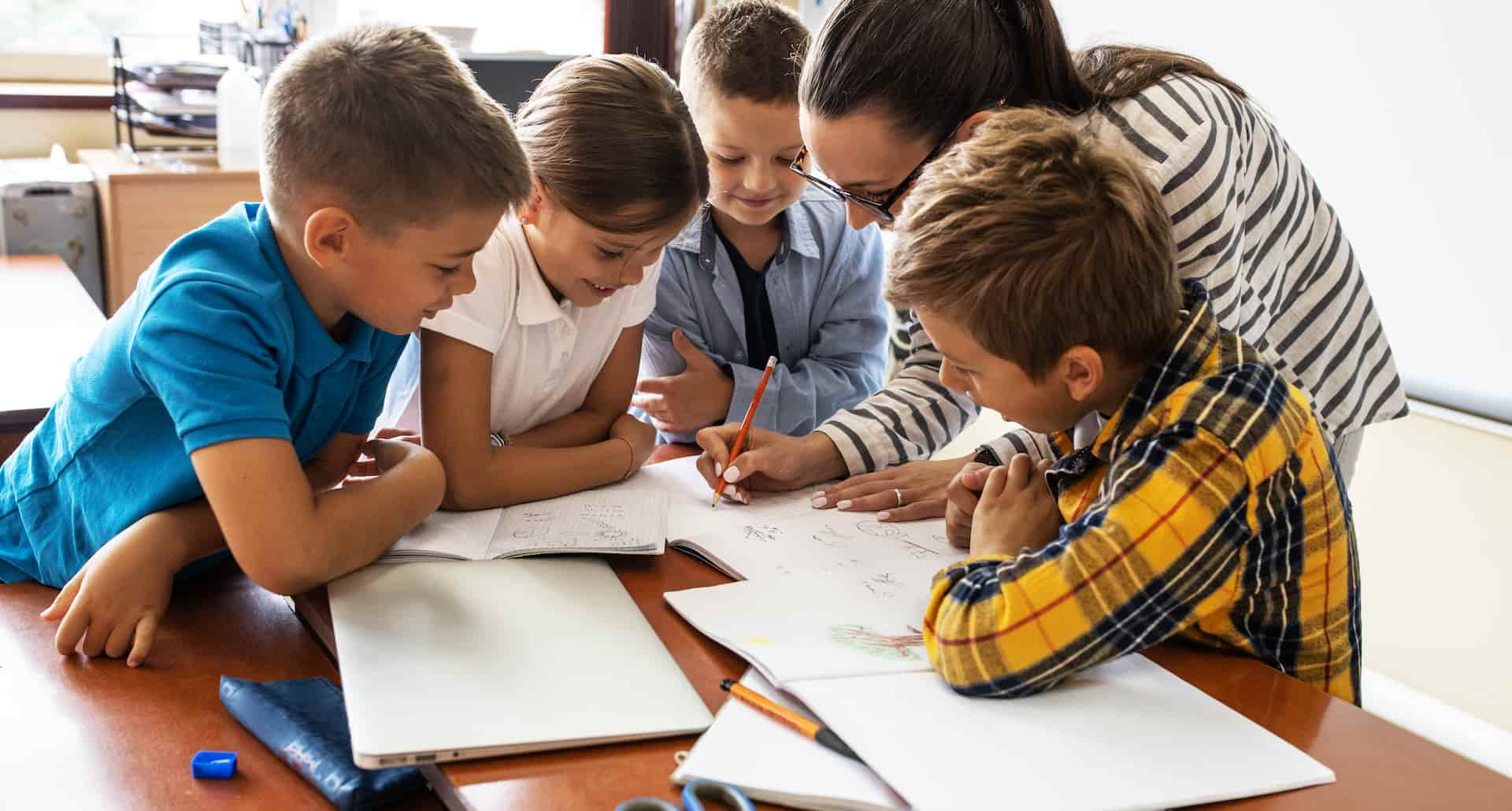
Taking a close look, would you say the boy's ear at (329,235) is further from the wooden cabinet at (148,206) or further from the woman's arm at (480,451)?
the wooden cabinet at (148,206)

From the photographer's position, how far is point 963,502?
43.8 inches

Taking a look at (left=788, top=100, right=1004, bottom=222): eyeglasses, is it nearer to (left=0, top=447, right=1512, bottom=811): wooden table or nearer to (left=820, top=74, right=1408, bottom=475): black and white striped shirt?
(left=820, top=74, right=1408, bottom=475): black and white striped shirt

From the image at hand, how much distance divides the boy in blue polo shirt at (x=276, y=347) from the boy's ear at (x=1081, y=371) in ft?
1.60

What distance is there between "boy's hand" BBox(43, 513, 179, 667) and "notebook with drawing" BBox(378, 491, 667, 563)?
0.17m

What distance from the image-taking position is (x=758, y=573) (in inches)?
40.9

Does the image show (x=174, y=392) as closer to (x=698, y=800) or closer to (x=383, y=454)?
(x=383, y=454)

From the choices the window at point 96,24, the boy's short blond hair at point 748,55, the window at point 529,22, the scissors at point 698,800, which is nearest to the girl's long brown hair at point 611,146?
the boy's short blond hair at point 748,55

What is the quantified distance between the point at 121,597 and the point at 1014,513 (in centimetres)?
71

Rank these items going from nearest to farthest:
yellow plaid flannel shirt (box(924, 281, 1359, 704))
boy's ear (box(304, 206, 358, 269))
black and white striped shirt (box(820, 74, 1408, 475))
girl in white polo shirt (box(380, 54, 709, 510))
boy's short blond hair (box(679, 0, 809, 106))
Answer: yellow plaid flannel shirt (box(924, 281, 1359, 704))
boy's ear (box(304, 206, 358, 269))
black and white striped shirt (box(820, 74, 1408, 475))
girl in white polo shirt (box(380, 54, 709, 510))
boy's short blond hair (box(679, 0, 809, 106))

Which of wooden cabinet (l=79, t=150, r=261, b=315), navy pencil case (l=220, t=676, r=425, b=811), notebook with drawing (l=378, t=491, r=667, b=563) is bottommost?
wooden cabinet (l=79, t=150, r=261, b=315)

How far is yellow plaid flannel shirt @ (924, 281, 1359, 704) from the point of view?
84 centimetres

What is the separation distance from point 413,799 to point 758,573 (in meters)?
0.37

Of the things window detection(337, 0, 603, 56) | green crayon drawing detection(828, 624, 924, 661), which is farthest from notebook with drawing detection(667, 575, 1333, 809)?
window detection(337, 0, 603, 56)

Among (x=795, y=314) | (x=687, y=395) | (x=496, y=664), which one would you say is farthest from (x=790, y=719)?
(x=795, y=314)
